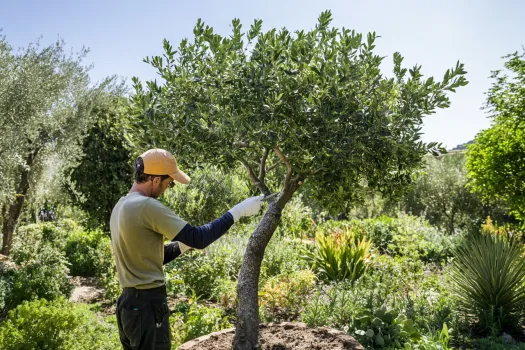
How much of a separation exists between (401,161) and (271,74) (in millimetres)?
1352

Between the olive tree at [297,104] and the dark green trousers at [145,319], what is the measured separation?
3.75 ft

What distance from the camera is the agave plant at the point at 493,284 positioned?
606 centimetres

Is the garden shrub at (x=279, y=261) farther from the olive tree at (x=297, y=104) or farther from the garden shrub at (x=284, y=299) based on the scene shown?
the olive tree at (x=297, y=104)

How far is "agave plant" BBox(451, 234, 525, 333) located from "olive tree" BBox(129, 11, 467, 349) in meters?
3.38

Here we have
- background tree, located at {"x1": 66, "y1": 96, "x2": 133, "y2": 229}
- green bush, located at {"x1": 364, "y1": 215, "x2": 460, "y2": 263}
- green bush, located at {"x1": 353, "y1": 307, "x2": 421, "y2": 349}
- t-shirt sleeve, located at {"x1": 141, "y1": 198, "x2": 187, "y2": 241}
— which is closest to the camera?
t-shirt sleeve, located at {"x1": 141, "y1": 198, "x2": 187, "y2": 241}

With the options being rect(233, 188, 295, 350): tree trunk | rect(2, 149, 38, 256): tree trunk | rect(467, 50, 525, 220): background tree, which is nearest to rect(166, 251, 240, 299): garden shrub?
rect(233, 188, 295, 350): tree trunk

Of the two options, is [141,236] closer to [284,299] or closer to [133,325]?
[133,325]

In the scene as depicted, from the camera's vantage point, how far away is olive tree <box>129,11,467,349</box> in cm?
348

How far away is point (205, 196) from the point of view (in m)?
11.6

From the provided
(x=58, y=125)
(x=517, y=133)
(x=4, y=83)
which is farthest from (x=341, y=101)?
(x=517, y=133)

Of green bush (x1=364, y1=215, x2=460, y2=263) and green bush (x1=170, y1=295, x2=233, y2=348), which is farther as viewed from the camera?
green bush (x1=364, y1=215, x2=460, y2=263)

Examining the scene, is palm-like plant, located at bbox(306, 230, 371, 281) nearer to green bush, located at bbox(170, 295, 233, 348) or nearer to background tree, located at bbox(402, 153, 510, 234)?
green bush, located at bbox(170, 295, 233, 348)

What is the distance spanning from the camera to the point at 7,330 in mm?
4523

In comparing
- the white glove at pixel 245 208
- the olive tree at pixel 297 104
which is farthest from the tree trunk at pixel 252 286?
the white glove at pixel 245 208
